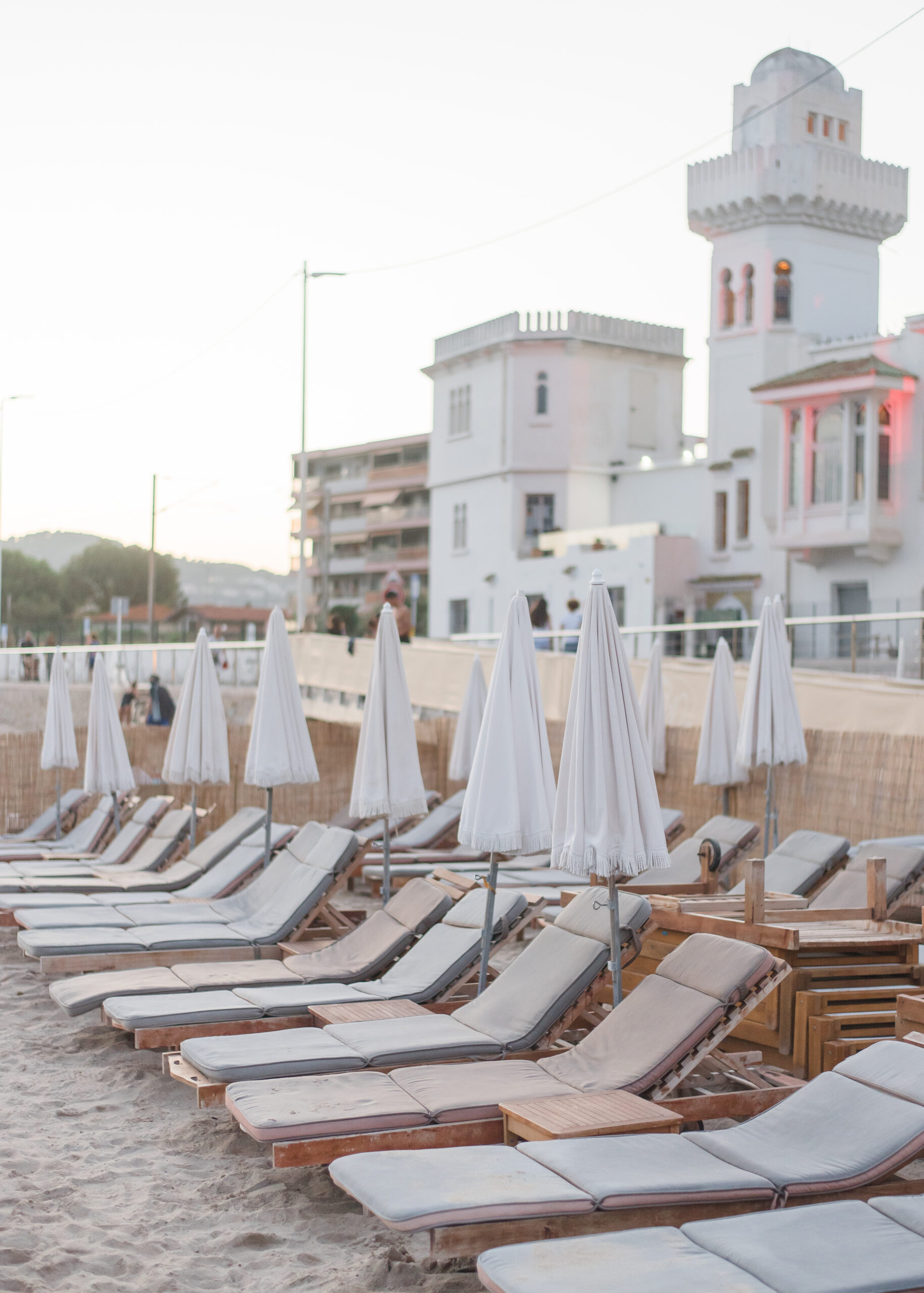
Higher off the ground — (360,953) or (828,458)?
(828,458)

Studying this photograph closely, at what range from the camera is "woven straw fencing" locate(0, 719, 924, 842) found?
1034cm

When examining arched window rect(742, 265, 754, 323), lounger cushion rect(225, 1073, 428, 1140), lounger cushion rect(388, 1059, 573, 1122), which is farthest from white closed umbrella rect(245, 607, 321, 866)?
arched window rect(742, 265, 754, 323)

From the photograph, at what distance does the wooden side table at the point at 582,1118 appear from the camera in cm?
437

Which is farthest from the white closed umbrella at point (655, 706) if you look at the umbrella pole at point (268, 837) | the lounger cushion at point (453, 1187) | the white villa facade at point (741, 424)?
the white villa facade at point (741, 424)

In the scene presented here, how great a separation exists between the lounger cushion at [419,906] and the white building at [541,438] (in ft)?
92.5

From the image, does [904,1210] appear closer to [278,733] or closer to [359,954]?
[359,954]

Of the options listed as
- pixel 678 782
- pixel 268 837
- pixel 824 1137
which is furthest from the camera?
pixel 678 782

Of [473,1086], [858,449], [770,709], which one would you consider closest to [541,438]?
[858,449]

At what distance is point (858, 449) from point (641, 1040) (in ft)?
84.9

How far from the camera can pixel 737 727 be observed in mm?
11391

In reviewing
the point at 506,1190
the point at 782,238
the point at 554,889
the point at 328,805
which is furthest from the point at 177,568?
the point at 506,1190

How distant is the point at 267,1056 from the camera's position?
5.25 meters

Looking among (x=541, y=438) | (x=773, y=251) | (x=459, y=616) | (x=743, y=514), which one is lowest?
(x=459, y=616)

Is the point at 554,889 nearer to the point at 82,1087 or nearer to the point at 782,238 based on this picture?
the point at 82,1087
